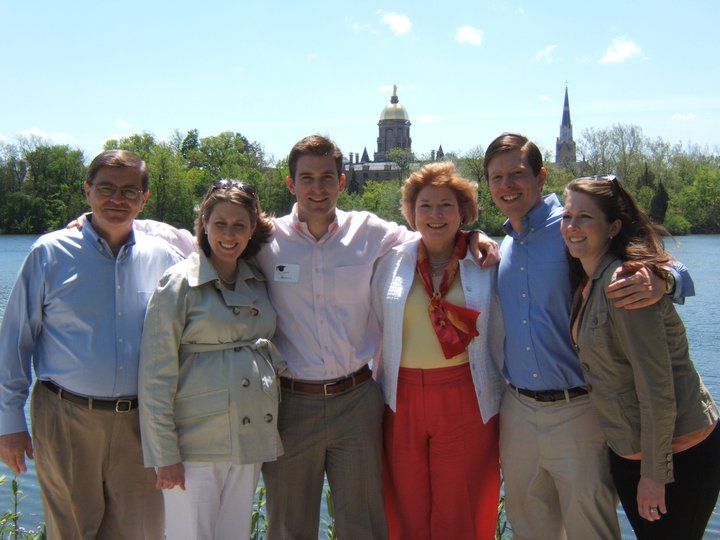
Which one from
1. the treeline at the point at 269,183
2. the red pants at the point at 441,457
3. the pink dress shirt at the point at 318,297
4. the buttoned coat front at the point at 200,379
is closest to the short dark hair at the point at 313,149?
the pink dress shirt at the point at 318,297

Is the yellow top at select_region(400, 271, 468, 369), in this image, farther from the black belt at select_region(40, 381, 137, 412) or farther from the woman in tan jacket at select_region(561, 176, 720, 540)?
the black belt at select_region(40, 381, 137, 412)

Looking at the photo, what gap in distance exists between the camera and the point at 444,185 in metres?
3.60

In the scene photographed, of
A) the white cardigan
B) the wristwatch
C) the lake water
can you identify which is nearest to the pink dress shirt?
the white cardigan

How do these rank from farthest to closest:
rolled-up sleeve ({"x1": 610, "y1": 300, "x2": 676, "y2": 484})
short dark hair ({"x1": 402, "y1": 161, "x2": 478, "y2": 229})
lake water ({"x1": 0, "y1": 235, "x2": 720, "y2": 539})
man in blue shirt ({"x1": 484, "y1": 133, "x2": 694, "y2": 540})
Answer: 1. lake water ({"x1": 0, "y1": 235, "x2": 720, "y2": 539})
2. short dark hair ({"x1": 402, "y1": 161, "x2": 478, "y2": 229})
3. man in blue shirt ({"x1": 484, "y1": 133, "x2": 694, "y2": 540})
4. rolled-up sleeve ({"x1": 610, "y1": 300, "x2": 676, "y2": 484})

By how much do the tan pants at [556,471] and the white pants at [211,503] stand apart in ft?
4.46

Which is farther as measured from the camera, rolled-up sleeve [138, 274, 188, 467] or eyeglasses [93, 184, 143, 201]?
eyeglasses [93, 184, 143, 201]

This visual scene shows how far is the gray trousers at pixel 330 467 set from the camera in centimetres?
349

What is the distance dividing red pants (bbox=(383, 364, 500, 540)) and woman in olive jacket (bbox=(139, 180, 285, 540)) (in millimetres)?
743

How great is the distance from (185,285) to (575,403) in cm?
198

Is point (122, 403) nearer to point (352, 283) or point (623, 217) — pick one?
point (352, 283)

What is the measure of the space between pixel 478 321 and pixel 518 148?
941 millimetres

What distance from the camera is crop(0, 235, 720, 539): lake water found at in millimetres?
6750

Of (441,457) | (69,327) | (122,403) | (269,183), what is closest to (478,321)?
(441,457)

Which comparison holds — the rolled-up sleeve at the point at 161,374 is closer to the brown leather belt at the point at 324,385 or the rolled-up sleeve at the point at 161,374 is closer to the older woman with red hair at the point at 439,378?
the brown leather belt at the point at 324,385
